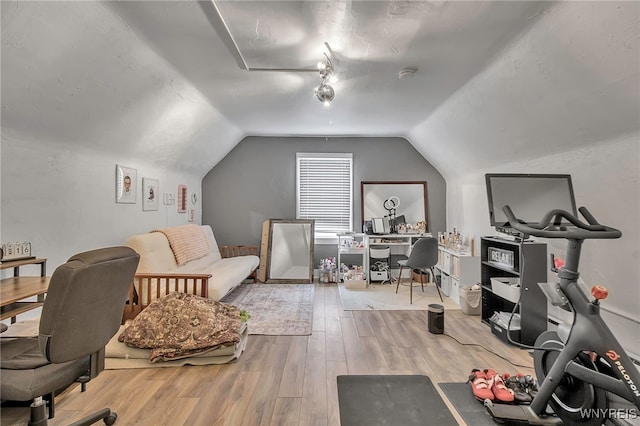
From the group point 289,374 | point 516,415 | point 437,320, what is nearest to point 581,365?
point 516,415

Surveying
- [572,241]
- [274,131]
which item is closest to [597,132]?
[572,241]

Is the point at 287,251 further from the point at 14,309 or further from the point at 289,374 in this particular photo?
the point at 14,309

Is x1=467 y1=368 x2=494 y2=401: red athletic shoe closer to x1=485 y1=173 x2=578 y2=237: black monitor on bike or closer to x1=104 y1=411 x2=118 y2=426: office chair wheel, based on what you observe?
x1=485 y1=173 x2=578 y2=237: black monitor on bike

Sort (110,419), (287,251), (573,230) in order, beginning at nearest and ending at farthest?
(573,230)
(110,419)
(287,251)

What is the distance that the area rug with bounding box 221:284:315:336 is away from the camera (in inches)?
123

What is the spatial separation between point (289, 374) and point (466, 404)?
1219 mm

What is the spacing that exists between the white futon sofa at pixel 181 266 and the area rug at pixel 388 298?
4.96 feet

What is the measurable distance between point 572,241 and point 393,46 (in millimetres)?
1787

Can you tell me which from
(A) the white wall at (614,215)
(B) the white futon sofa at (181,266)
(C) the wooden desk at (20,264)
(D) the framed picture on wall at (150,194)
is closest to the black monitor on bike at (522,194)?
(A) the white wall at (614,215)

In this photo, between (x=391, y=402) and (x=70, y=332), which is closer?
(x=70, y=332)

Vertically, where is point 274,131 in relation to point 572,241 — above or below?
above

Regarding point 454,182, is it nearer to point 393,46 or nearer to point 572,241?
point 393,46

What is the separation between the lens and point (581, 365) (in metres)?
1.59

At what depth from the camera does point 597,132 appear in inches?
89.0
